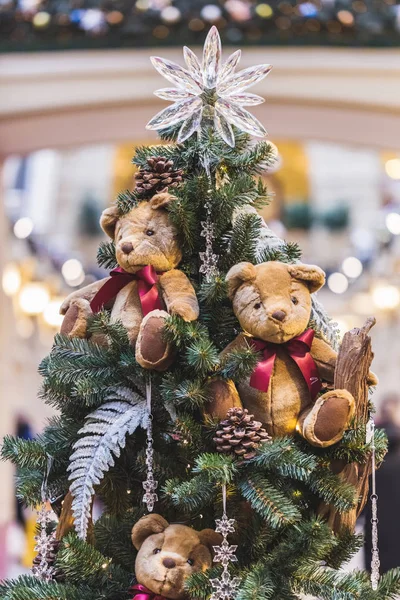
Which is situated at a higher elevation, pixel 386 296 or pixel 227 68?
pixel 386 296

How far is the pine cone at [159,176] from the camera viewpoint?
1.33m

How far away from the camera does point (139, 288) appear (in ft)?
4.29

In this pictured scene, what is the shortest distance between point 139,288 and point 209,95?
308 mm

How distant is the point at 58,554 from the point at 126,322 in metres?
0.32

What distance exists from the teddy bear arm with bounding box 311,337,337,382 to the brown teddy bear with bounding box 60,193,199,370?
0.18m

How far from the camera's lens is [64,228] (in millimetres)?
8742

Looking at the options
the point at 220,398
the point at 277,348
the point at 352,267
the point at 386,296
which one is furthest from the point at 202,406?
the point at 386,296

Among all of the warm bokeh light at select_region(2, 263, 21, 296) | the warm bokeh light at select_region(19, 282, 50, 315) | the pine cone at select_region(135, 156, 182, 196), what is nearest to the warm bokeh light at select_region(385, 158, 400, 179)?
the warm bokeh light at select_region(19, 282, 50, 315)

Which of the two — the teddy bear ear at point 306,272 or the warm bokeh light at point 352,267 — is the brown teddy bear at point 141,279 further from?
the warm bokeh light at point 352,267

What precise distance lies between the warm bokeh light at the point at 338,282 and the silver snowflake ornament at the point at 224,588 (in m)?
4.58

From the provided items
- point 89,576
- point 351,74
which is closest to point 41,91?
point 351,74

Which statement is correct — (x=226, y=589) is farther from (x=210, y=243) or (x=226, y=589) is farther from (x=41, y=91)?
(x=41, y=91)

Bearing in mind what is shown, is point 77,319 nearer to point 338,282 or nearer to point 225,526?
point 225,526

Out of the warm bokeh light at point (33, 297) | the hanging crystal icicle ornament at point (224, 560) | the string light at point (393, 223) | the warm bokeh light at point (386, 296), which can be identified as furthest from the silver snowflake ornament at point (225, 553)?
the warm bokeh light at point (386, 296)
